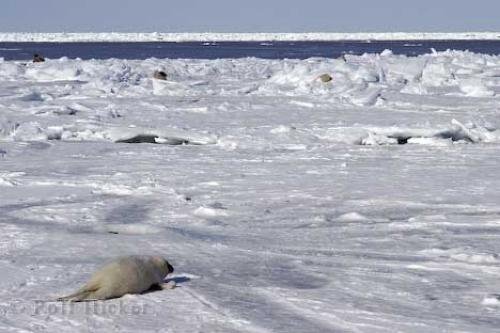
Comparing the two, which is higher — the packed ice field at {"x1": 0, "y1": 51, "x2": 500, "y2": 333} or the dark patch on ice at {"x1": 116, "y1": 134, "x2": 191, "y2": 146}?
the dark patch on ice at {"x1": 116, "y1": 134, "x2": 191, "y2": 146}

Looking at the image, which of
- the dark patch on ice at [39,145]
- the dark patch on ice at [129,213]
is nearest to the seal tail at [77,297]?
the dark patch on ice at [129,213]

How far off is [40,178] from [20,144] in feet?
7.56

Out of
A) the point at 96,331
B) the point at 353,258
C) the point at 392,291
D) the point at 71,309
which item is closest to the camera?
the point at 96,331

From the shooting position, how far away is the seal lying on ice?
4105 mm

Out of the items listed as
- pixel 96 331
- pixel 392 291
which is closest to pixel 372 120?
pixel 392 291

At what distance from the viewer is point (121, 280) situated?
13.7 ft

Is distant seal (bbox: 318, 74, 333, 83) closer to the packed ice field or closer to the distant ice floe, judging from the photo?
the distant ice floe

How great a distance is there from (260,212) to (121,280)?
244 centimetres

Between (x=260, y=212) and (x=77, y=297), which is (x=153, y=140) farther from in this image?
(x=77, y=297)

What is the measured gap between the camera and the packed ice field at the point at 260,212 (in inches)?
161

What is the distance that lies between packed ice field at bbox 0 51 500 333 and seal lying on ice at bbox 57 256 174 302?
0.06 m

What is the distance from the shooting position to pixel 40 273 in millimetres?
4633

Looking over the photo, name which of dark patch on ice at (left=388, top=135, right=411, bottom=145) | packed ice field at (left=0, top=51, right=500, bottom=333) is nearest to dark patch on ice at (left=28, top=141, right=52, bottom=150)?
packed ice field at (left=0, top=51, right=500, bottom=333)

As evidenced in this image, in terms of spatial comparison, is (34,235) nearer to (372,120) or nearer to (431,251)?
(431,251)
